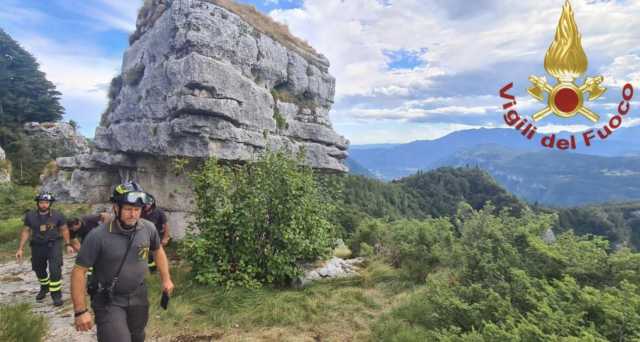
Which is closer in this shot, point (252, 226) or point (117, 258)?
point (117, 258)

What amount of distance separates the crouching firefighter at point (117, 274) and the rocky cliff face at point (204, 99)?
6724mm

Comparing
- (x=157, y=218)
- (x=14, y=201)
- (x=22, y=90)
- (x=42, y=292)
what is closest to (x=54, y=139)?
(x=22, y=90)

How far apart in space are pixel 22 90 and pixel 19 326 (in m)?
49.5

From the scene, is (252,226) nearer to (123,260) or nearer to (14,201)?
(123,260)

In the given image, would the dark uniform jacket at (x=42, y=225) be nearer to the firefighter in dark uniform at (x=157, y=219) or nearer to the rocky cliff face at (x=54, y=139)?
the firefighter in dark uniform at (x=157, y=219)

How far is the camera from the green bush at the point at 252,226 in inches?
290

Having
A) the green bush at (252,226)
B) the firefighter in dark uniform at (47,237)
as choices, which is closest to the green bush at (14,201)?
the firefighter in dark uniform at (47,237)

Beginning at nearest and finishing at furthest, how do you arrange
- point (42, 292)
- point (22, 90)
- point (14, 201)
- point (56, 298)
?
point (56, 298), point (42, 292), point (14, 201), point (22, 90)

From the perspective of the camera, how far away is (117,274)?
388 centimetres

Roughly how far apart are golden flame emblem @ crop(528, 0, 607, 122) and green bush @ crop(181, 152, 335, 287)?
4822 millimetres

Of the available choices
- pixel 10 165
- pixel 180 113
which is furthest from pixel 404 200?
pixel 180 113

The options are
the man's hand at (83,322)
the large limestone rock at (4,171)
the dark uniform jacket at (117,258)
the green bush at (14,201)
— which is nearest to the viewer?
the man's hand at (83,322)

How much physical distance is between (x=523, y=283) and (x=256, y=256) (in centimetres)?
508

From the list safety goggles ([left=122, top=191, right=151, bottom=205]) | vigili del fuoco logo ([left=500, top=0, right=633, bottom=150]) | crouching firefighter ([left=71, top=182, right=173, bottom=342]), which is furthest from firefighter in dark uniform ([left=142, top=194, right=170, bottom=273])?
vigili del fuoco logo ([left=500, top=0, right=633, bottom=150])
